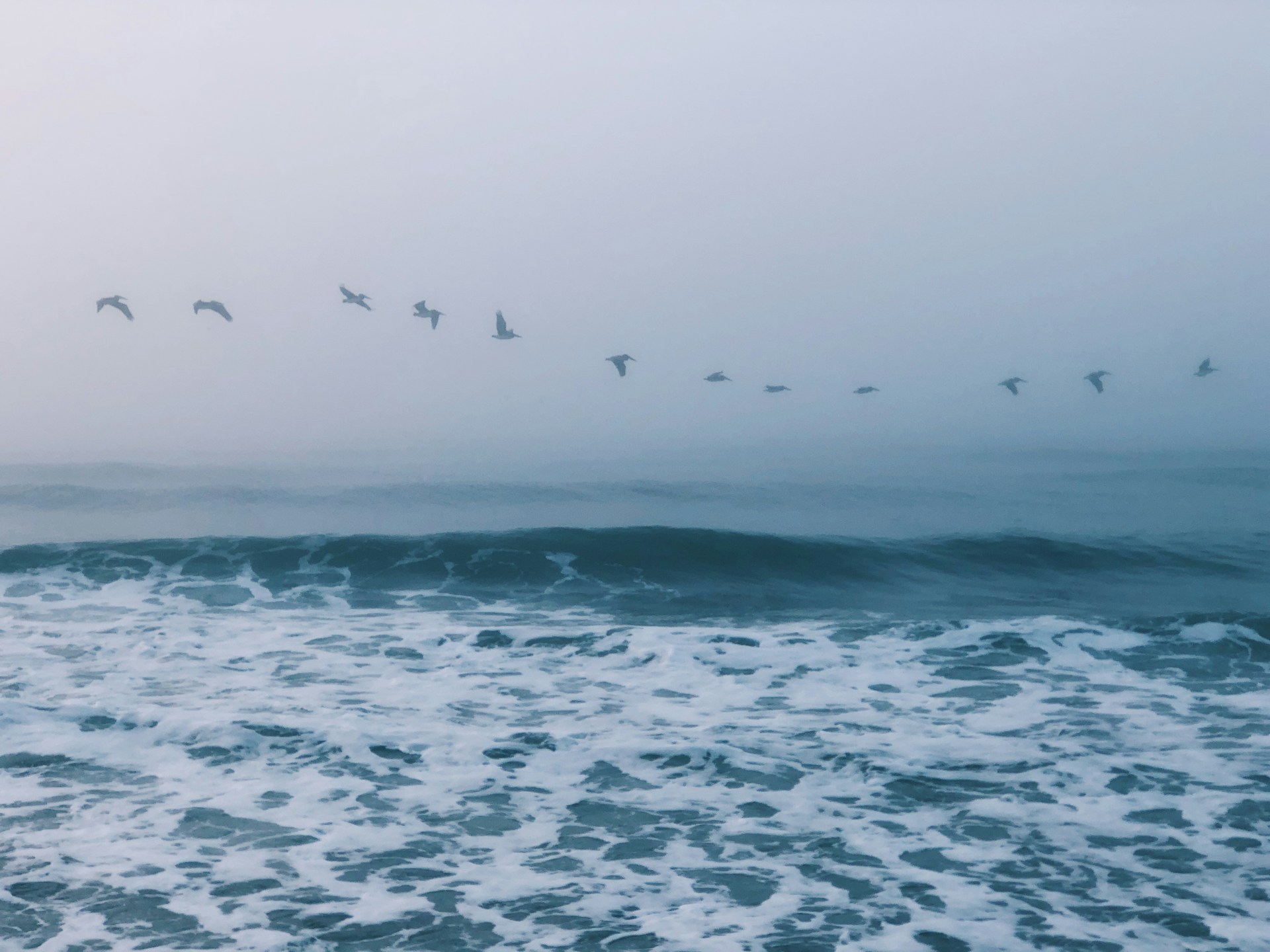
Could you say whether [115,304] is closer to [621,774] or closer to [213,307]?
[213,307]

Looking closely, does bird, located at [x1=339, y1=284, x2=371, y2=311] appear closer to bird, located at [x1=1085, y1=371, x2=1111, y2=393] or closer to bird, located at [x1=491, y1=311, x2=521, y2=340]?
bird, located at [x1=491, y1=311, x2=521, y2=340]

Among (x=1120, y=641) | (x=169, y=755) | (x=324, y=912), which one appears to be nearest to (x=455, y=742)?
(x=169, y=755)

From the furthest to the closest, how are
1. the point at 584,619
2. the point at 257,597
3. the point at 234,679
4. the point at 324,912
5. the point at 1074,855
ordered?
the point at 257,597 < the point at 584,619 < the point at 234,679 < the point at 1074,855 < the point at 324,912

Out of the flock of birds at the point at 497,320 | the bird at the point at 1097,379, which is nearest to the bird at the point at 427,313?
the flock of birds at the point at 497,320

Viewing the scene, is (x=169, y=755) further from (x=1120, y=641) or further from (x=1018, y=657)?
(x=1120, y=641)

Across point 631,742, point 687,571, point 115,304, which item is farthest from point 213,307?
point 631,742

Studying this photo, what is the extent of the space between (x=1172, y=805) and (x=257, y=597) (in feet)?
55.0

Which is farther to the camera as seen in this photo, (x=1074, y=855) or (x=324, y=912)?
(x=1074, y=855)

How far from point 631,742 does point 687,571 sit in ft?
37.5

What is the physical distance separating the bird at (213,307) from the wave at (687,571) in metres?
5.61

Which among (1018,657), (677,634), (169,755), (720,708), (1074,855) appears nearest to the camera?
(1074,855)

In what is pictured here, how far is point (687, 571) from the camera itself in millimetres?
23984

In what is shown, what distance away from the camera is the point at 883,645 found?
17.5 meters

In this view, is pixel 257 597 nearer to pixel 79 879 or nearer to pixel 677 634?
pixel 677 634
